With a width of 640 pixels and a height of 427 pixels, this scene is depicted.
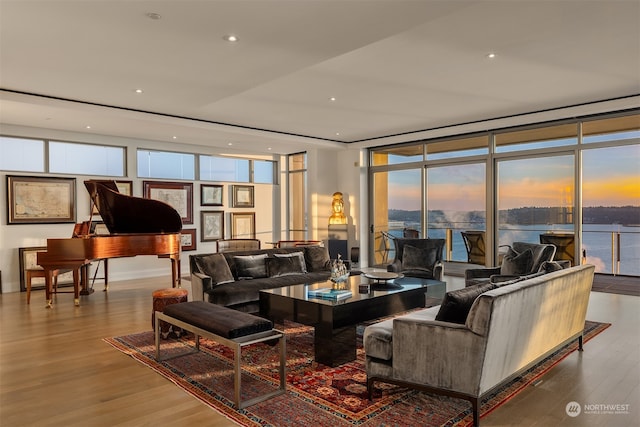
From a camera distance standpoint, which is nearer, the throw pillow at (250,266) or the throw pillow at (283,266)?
the throw pillow at (250,266)

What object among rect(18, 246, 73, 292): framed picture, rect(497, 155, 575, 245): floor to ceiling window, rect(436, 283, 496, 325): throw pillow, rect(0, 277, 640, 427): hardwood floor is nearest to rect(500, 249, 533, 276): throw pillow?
rect(0, 277, 640, 427): hardwood floor

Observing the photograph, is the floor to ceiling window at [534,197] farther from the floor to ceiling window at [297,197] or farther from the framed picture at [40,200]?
the framed picture at [40,200]

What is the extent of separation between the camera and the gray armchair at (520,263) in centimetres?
536

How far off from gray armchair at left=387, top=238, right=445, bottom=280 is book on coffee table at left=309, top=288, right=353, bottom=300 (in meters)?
2.16

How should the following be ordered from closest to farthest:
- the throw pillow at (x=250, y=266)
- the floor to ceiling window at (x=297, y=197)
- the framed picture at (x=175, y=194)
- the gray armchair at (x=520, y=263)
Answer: the gray armchair at (x=520, y=263) → the throw pillow at (x=250, y=266) → the framed picture at (x=175, y=194) → the floor to ceiling window at (x=297, y=197)

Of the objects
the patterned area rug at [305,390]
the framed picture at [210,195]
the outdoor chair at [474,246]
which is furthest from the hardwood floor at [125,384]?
the framed picture at [210,195]

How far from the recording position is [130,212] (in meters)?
5.56

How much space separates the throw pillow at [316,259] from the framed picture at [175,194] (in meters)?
3.82

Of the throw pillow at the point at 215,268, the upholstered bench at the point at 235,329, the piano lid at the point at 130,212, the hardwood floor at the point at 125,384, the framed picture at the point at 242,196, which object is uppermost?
the framed picture at the point at 242,196

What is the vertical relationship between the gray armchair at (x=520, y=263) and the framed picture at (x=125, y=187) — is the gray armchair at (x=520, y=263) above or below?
below

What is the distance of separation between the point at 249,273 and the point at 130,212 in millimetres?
1714

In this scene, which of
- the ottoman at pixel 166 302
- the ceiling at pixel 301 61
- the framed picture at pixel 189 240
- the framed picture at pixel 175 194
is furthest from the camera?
the framed picture at pixel 189 240

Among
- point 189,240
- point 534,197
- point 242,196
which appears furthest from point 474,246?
point 189,240

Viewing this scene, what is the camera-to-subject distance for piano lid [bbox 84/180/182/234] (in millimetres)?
5422
